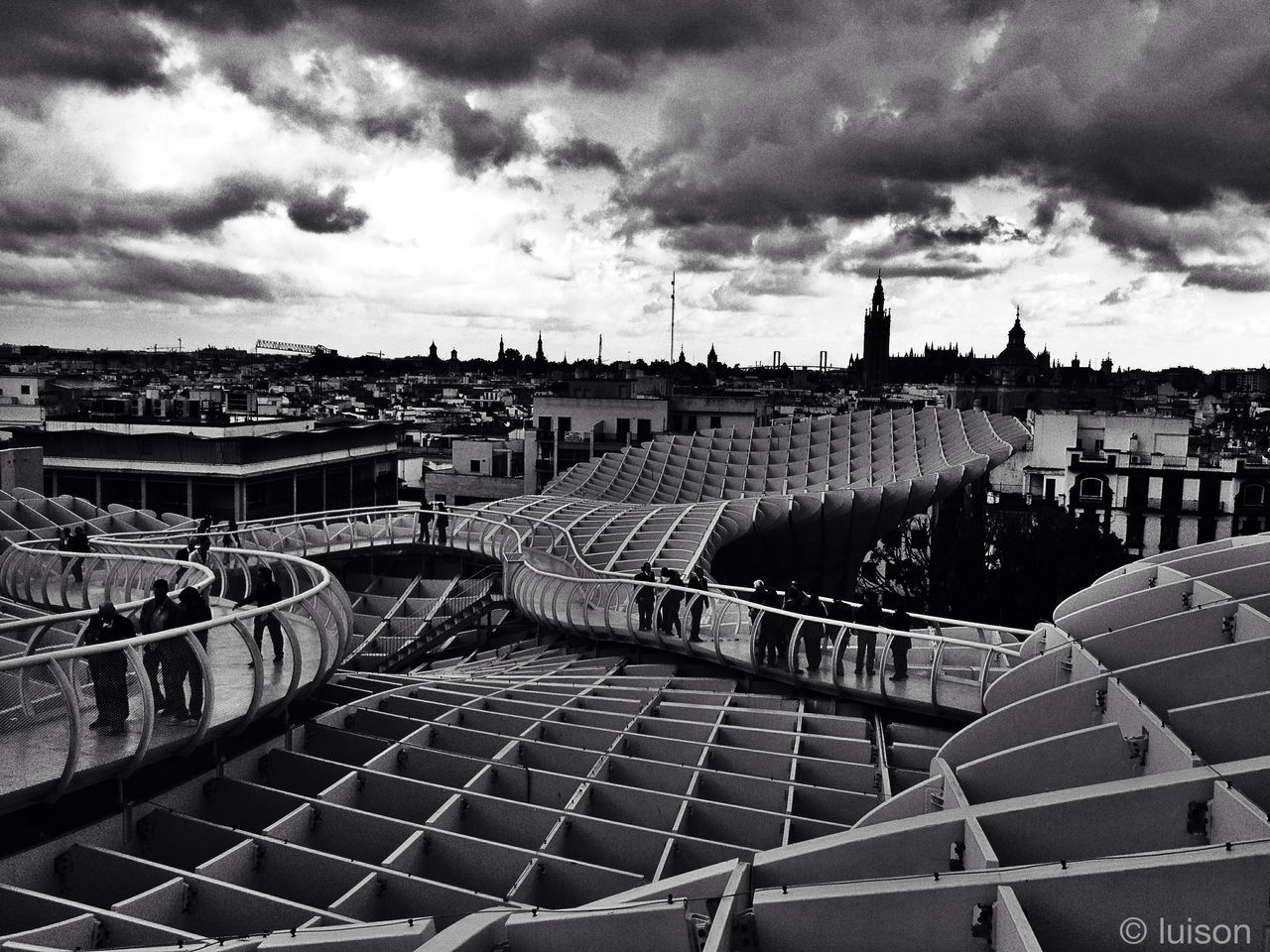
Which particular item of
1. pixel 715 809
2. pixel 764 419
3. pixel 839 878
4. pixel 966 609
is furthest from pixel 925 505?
pixel 764 419

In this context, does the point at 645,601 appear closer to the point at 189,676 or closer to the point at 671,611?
the point at 671,611

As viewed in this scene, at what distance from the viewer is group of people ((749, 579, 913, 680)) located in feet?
43.8

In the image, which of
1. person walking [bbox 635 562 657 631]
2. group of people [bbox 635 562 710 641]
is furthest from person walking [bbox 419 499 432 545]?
group of people [bbox 635 562 710 641]

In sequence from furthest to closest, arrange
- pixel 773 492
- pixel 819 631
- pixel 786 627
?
pixel 773 492 → pixel 786 627 → pixel 819 631

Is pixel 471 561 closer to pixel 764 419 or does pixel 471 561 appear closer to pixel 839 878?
pixel 839 878

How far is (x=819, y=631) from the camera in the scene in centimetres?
1404

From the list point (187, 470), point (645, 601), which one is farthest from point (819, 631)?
point (187, 470)

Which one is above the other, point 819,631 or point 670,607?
point 819,631

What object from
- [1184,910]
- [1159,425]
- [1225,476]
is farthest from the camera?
[1159,425]

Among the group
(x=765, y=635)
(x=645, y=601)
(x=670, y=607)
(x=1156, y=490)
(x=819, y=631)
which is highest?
(x=819, y=631)

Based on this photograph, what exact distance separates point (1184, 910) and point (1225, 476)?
186ft

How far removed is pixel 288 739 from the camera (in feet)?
35.0

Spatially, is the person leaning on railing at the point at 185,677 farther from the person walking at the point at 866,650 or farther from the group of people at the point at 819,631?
the person walking at the point at 866,650

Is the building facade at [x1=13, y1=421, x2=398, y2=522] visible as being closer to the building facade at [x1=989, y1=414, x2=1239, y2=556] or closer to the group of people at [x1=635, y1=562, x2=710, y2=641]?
the group of people at [x1=635, y1=562, x2=710, y2=641]
